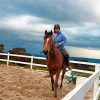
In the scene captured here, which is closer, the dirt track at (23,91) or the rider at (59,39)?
the dirt track at (23,91)

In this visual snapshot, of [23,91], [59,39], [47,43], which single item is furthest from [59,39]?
[23,91]

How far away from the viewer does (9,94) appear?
1015 centimetres

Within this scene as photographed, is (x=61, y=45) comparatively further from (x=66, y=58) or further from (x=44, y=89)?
(x=44, y=89)

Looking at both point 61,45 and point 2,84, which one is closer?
point 61,45

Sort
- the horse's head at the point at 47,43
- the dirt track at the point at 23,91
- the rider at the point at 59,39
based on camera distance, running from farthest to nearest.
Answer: the rider at the point at 59,39 → the dirt track at the point at 23,91 → the horse's head at the point at 47,43

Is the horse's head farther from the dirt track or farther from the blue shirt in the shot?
the dirt track

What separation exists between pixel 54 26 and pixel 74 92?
801 centimetres

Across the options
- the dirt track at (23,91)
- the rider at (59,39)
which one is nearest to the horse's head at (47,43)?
the rider at (59,39)

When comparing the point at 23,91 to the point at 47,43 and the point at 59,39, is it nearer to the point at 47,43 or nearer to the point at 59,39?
the point at 59,39

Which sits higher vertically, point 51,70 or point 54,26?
point 54,26

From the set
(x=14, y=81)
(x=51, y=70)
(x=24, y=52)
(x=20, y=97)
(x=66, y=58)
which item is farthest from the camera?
(x=24, y=52)

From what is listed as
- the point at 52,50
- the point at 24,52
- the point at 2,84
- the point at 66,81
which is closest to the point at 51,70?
the point at 52,50

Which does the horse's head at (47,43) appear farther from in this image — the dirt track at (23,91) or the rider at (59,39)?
the dirt track at (23,91)

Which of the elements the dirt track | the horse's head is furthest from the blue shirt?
the dirt track
